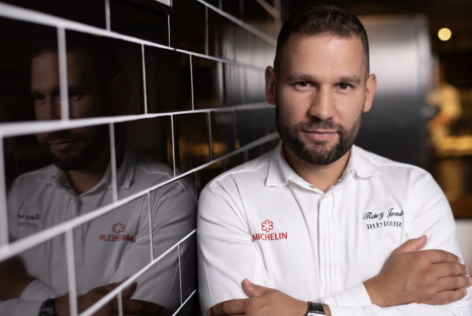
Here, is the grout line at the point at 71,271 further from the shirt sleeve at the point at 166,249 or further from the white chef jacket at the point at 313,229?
the white chef jacket at the point at 313,229

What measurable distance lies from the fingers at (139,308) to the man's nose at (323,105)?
55 cm

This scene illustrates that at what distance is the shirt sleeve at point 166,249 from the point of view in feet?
3.35

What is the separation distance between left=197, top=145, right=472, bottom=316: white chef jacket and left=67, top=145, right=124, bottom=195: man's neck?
1.33 feet

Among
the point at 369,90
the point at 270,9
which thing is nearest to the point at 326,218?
the point at 369,90

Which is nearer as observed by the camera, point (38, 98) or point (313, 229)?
point (38, 98)

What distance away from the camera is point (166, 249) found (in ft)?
3.82

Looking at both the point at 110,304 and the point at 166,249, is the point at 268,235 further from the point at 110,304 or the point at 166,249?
the point at 110,304

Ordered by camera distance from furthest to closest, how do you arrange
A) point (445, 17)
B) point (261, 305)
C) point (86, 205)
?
point (445, 17), point (261, 305), point (86, 205)

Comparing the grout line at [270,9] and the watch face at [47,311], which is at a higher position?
the grout line at [270,9]

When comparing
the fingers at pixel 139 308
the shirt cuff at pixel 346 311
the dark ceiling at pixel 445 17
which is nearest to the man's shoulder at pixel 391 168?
the shirt cuff at pixel 346 311

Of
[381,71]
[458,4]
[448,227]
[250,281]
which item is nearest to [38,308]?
[250,281]

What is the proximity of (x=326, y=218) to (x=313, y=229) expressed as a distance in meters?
0.04

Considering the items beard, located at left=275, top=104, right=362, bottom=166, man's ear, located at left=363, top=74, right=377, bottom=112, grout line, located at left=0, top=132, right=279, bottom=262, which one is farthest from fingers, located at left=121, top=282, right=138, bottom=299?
man's ear, located at left=363, top=74, right=377, bottom=112

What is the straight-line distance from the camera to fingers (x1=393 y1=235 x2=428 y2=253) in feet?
4.06
